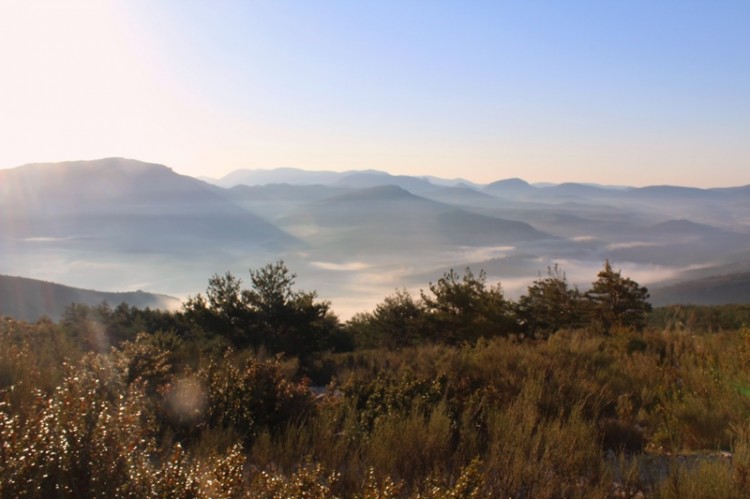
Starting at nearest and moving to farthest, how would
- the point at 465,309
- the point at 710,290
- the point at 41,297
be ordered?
the point at 465,309 → the point at 710,290 → the point at 41,297

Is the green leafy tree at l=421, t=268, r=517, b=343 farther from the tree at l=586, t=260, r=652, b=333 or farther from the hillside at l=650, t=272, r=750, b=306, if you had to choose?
the hillside at l=650, t=272, r=750, b=306

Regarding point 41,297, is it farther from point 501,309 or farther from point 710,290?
point 710,290

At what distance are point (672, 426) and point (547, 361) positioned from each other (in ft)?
6.28

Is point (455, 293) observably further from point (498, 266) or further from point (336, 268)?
point (336, 268)

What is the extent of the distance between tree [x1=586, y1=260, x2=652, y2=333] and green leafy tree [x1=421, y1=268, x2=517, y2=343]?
9.55 feet

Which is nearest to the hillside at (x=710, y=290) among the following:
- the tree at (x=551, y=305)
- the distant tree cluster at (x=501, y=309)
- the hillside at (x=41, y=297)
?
the tree at (x=551, y=305)

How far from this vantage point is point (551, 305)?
2131cm

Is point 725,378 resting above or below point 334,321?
above

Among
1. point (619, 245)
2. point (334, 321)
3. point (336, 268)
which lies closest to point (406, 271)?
point (336, 268)

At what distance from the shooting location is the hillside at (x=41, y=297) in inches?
2324

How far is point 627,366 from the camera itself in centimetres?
832

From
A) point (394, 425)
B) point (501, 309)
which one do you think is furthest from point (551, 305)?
point (394, 425)

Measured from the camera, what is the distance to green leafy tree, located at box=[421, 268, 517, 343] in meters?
20.4

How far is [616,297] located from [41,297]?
225 ft
